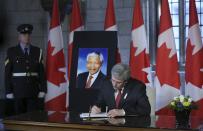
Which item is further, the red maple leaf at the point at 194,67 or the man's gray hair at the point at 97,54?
the red maple leaf at the point at 194,67

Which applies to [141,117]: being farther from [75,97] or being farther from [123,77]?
[75,97]

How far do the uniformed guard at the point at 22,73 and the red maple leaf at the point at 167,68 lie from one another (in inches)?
53.3

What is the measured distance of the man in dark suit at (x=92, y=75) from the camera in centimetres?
429

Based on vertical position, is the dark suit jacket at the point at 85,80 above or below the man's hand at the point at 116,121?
above

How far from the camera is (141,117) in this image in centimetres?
317

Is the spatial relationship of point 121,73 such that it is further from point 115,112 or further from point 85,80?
point 85,80

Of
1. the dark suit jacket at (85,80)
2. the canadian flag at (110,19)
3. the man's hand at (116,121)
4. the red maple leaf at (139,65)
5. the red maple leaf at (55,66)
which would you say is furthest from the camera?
the red maple leaf at (55,66)

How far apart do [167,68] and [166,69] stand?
0.05 feet

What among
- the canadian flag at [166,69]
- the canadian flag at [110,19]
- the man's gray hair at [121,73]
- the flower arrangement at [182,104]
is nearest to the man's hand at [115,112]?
the man's gray hair at [121,73]

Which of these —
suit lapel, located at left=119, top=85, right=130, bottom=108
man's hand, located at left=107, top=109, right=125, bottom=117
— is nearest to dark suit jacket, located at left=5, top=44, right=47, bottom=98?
suit lapel, located at left=119, top=85, right=130, bottom=108

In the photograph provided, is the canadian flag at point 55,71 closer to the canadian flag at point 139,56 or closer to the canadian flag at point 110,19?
the canadian flag at point 110,19

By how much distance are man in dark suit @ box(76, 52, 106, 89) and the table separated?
1062 mm

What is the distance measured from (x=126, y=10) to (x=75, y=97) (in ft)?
5.99

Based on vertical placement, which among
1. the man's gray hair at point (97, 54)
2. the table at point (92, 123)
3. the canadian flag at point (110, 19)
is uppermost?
the canadian flag at point (110, 19)
